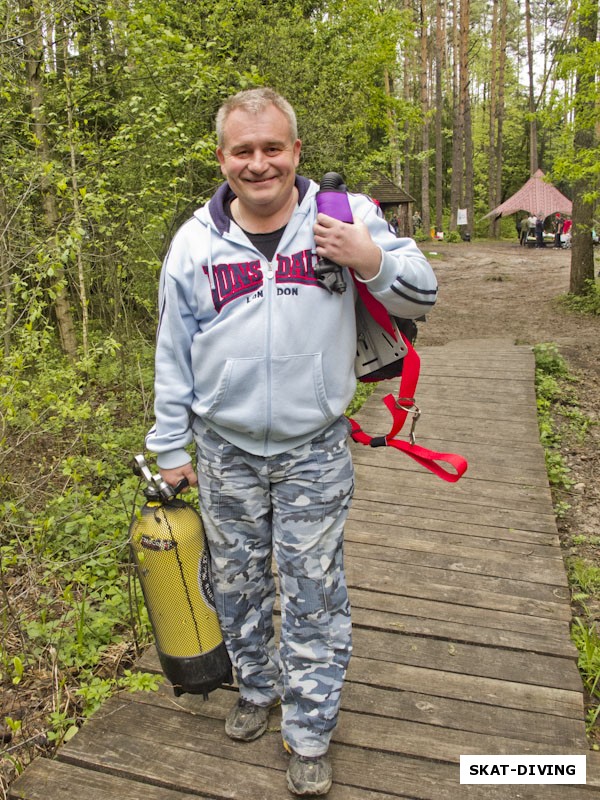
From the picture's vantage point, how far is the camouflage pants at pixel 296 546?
2336 millimetres

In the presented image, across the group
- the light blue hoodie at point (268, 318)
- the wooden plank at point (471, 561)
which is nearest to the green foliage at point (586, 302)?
the wooden plank at point (471, 561)

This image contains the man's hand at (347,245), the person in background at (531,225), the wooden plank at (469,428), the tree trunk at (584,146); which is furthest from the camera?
the person in background at (531,225)

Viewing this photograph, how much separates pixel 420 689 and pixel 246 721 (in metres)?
0.77

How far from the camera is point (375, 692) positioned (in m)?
2.93

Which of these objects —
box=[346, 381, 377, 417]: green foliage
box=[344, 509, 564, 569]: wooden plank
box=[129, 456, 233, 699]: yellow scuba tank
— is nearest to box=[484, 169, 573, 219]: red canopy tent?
box=[346, 381, 377, 417]: green foliage

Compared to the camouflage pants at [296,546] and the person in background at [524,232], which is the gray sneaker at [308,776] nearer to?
Answer: the camouflage pants at [296,546]

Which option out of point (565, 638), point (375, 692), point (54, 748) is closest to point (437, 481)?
point (565, 638)

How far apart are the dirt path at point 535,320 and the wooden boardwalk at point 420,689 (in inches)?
34.2

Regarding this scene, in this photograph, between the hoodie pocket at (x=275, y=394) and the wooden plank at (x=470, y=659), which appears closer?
the hoodie pocket at (x=275, y=394)

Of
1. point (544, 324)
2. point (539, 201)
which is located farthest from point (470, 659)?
point (539, 201)

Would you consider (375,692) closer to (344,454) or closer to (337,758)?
(337,758)

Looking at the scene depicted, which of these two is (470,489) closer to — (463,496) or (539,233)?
(463,496)

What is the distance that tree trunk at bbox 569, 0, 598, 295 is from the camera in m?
9.74

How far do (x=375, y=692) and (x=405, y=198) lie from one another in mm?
22956
